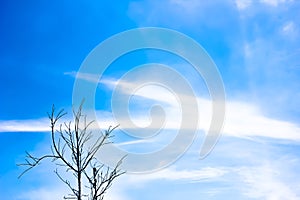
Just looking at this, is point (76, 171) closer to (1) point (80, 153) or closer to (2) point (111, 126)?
(1) point (80, 153)

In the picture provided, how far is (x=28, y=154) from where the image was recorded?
9.23m

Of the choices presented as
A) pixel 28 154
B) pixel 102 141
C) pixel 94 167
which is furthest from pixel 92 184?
pixel 28 154

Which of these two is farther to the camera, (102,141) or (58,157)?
(102,141)

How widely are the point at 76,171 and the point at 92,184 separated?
26.5 inches

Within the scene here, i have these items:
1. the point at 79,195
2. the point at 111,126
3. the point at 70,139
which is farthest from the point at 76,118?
the point at 79,195

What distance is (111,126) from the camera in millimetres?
10312

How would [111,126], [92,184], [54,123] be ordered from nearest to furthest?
[54,123], [92,184], [111,126]

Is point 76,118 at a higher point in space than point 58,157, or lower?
higher

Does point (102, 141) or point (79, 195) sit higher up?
point (102, 141)

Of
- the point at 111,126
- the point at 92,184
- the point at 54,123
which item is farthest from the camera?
the point at 111,126

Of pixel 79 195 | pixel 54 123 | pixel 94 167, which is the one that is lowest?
pixel 79 195

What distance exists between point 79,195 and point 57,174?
3.35ft

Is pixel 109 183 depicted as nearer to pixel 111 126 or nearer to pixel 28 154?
pixel 111 126

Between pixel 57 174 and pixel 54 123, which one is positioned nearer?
pixel 54 123
